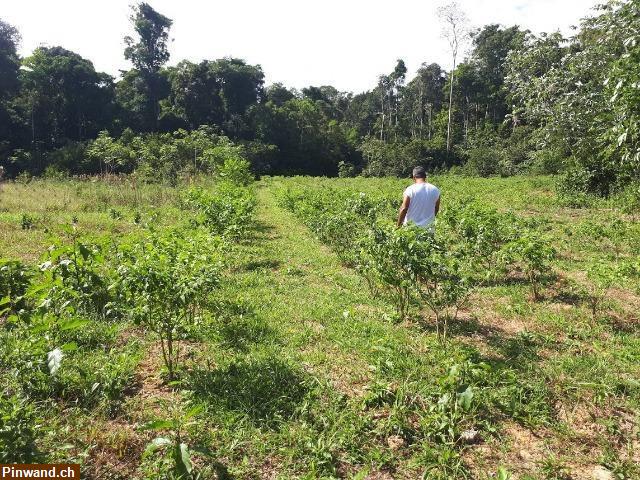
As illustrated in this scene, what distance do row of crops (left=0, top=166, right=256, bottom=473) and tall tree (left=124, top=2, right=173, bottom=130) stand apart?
1464 inches

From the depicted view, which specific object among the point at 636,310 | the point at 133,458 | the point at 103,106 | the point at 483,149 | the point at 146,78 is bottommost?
the point at 133,458

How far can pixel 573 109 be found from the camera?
13406 millimetres

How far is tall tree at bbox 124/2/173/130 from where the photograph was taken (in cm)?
3791

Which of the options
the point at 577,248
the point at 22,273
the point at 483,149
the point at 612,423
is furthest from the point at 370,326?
the point at 483,149

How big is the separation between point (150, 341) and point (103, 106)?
37875 millimetres

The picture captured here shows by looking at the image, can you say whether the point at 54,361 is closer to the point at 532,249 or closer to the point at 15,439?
the point at 15,439

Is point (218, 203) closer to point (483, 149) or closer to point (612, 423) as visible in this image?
point (612, 423)

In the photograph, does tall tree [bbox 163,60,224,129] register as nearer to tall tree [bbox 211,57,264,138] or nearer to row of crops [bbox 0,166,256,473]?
tall tree [bbox 211,57,264,138]

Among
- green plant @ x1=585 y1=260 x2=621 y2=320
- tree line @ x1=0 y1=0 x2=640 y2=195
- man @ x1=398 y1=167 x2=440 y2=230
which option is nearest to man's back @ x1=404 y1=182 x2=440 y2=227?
man @ x1=398 y1=167 x2=440 y2=230

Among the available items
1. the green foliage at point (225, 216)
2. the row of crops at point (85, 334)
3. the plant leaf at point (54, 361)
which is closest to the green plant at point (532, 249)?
the row of crops at point (85, 334)

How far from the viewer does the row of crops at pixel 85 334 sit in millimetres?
2590

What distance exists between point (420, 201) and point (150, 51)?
40466 millimetres

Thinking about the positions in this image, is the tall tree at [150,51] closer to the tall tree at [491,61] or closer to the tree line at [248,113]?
the tree line at [248,113]

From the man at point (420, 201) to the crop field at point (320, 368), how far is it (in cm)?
82
